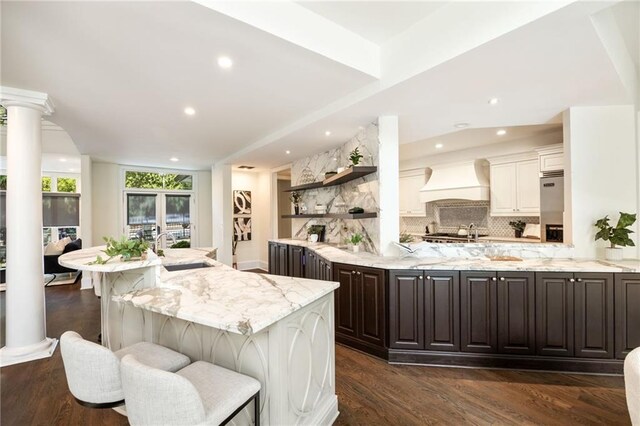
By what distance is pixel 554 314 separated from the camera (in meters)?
2.68

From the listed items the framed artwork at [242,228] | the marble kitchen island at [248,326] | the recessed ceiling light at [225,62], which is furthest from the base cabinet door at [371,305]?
the framed artwork at [242,228]

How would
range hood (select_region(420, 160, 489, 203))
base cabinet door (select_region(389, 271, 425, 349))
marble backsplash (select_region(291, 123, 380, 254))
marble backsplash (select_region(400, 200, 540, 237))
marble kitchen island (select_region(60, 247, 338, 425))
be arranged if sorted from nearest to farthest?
marble kitchen island (select_region(60, 247, 338, 425)) < base cabinet door (select_region(389, 271, 425, 349)) < marble backsplash (select_region(291, 123, 380, 254)) < range hood (select_region(420, 160, 489, 203)) < marble backsplash (select_region(400, 200, 540, 237))

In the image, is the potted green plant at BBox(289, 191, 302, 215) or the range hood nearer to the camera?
the range hood

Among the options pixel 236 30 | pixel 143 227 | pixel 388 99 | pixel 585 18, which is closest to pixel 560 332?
pixel 585 18

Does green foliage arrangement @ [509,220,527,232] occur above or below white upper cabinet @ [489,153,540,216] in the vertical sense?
below

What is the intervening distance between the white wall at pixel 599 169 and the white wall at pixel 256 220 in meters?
6.13

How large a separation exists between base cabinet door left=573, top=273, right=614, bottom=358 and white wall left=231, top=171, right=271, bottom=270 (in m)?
6.31

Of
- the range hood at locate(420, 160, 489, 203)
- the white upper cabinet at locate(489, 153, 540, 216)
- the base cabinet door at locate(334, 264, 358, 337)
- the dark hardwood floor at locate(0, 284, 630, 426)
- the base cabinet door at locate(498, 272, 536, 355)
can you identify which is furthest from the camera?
the range hood at locate(420, 160, 489, 203)

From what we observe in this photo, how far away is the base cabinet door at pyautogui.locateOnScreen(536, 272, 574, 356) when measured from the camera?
267 centimetres

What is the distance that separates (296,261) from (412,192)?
11.3 ft

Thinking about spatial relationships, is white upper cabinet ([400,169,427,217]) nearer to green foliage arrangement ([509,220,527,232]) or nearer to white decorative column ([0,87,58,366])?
green foliage arrangement ([509,220,527,232])

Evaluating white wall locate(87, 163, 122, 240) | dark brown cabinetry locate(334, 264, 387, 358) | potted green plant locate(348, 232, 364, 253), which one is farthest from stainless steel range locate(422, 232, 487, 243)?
white wall locate(87, 163, 122, 240)

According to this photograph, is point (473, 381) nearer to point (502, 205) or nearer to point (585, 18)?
point (585, 18)

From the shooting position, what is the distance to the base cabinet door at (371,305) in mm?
2936
